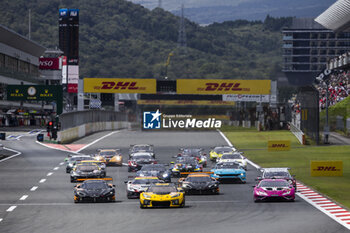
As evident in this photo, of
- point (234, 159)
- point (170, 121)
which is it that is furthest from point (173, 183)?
point (170, 121)

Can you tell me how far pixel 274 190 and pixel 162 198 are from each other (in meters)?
5.46

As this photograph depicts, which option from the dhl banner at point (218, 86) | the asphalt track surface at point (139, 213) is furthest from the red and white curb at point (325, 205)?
the dhl banner at point (218, 86)

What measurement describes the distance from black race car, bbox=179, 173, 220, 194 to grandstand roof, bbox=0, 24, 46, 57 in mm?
81020

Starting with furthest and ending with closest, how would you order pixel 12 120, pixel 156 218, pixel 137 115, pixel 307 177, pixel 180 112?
pixel 137 115, pixel 12 120, pixel 180 112, pixel 307 177, pixel 156 218

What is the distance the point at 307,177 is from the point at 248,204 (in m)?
17.0

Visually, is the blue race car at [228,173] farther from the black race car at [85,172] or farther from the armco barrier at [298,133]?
the armco barrier at [298,133]

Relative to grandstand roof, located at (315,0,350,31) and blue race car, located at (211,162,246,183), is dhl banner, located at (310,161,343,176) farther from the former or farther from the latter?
grandstand roof, located at (315,0,350,31)

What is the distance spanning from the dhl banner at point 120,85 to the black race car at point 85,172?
57.6m

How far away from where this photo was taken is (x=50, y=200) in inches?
1421

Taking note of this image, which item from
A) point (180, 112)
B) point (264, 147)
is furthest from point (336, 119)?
point (180, 112)

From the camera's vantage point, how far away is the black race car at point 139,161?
54094 mm

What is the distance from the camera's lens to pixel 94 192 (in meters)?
34.7

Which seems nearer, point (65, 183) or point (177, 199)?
point (177, 199)

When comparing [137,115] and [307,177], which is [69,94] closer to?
[137,115]
